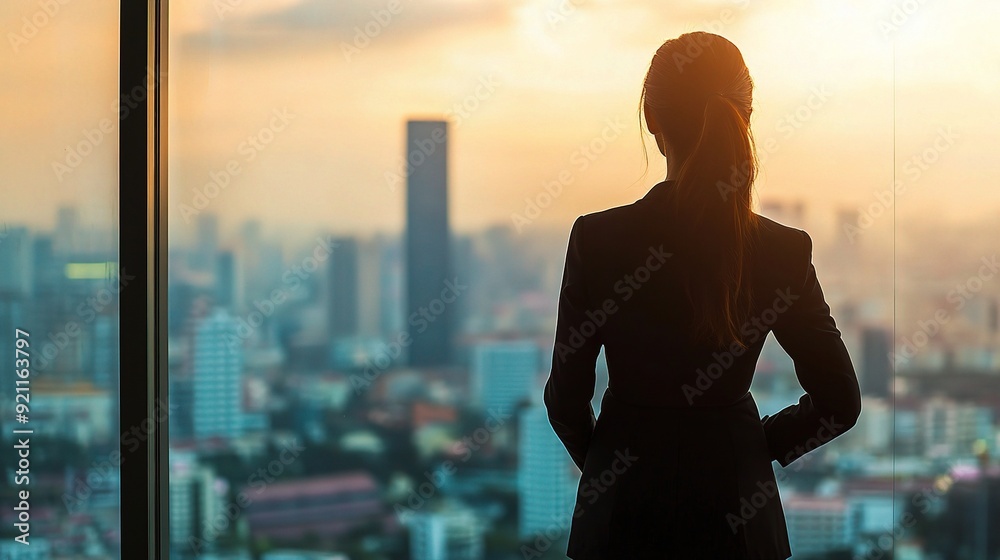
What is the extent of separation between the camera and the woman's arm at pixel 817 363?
4.00ft

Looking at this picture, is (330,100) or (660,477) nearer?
(660,477)

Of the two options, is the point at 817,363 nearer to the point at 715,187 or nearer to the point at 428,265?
the point at 715,187

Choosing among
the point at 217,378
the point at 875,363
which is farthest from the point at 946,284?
the point at 217,378

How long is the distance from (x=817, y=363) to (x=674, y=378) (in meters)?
0.22

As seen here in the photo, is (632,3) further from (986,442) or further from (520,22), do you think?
(986,442)

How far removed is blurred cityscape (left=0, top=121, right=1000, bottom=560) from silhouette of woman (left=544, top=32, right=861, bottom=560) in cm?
85

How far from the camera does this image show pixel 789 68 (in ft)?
6.59

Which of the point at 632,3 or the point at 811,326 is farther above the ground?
the point at 632,3

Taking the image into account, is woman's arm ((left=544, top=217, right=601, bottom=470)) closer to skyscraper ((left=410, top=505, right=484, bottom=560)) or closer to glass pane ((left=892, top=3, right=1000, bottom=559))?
skyscraper ((left=410, top=505, right=484, bottom=560))

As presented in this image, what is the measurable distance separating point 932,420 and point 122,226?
1994 millimetres

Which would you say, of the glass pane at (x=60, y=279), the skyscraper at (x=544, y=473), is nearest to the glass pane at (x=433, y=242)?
the skyscraper at (x=544, y=473)

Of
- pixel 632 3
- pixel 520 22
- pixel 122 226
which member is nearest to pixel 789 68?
pixel 632 3

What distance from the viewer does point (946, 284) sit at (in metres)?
2.04

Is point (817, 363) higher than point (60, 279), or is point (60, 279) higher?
point (60, 279)
